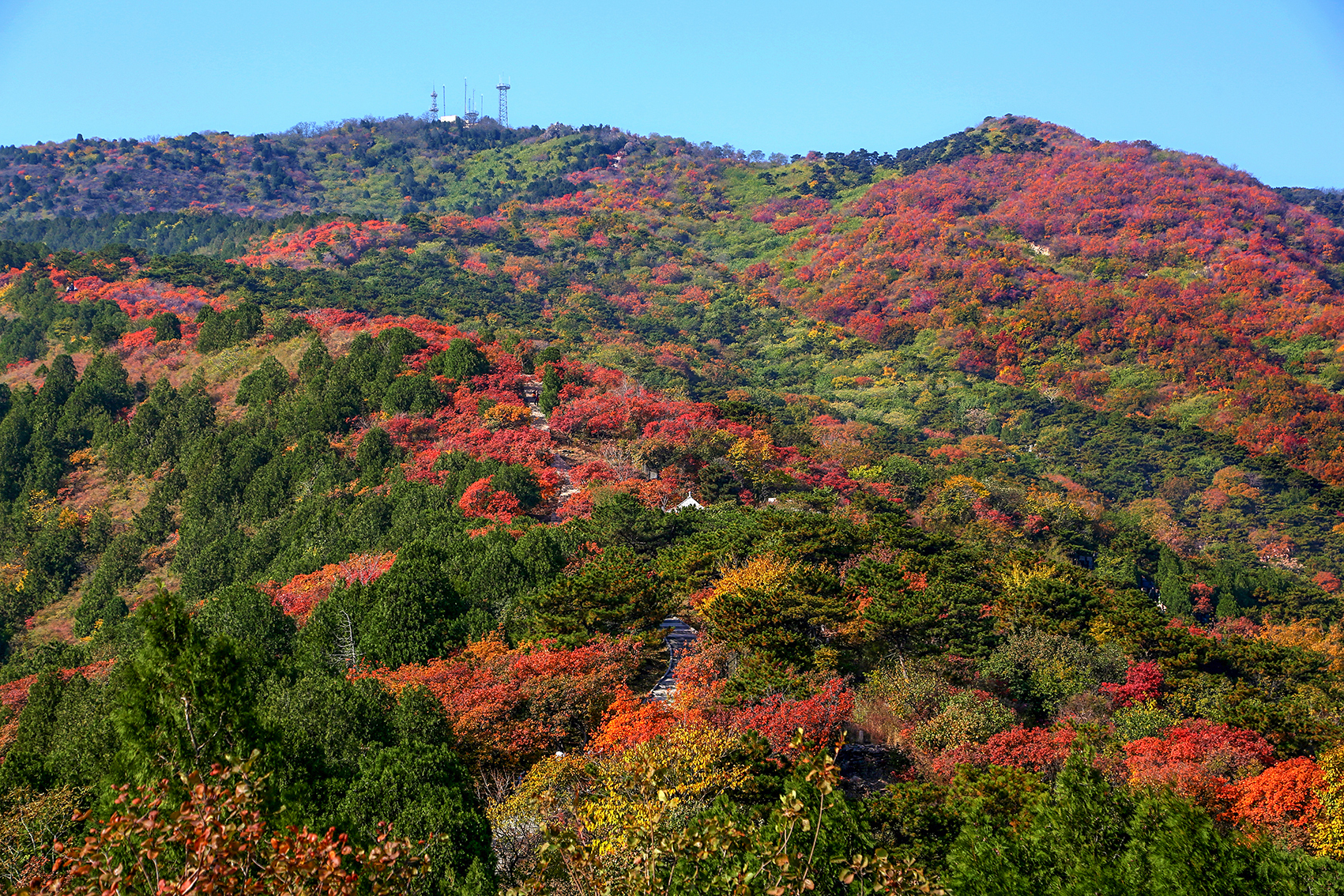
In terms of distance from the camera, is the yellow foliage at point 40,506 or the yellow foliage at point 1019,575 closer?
the yellow foliage at point 1019,575

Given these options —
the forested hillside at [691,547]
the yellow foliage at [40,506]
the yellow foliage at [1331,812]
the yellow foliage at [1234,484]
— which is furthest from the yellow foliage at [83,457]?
the yellow foliage at [1234,484]

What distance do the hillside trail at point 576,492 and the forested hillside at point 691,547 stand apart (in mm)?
414

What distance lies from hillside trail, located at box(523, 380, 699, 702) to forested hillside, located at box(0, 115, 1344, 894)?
1.36ft

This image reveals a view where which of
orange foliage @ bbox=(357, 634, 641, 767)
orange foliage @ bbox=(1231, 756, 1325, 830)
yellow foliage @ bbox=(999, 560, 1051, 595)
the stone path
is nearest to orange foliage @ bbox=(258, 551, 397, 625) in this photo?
orange foliage @ bbox=(357, 634, 641, 767)

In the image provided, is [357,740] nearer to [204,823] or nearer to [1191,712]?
[204,823]

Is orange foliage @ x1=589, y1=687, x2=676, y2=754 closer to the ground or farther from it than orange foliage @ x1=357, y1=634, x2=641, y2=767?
farther from it

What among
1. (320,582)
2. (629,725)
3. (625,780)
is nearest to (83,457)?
(320,582)

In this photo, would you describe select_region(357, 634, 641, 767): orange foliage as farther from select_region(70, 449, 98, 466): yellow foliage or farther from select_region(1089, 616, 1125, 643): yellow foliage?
select_region(70, 449, 98, 466): yellow foliage

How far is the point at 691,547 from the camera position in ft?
126

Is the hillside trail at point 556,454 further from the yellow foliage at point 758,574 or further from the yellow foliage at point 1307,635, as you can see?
the yellow foliage at point 1307,635

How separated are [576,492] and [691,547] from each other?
592 inches

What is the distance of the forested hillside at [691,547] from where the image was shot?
19656 mm

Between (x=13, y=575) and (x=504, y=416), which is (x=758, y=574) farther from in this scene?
(x=13, y=575)

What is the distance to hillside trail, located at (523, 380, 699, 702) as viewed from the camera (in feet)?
108
